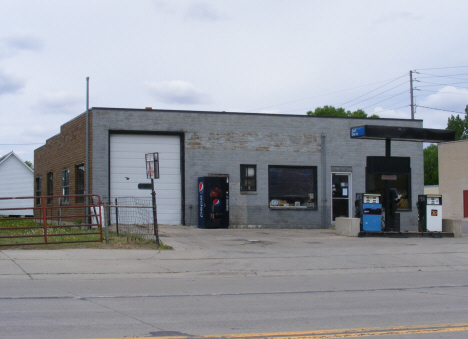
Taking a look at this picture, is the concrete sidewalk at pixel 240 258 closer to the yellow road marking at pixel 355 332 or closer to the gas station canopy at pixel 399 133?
the gas station canopy at pixel 399 133

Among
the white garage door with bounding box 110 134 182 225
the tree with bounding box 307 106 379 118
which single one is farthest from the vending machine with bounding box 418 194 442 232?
the tree with bounding box 307 106 379 118

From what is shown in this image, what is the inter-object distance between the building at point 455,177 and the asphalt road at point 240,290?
1059 inches

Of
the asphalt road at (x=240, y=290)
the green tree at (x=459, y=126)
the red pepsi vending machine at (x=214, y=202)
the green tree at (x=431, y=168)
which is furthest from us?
the green tree at (x=431, y=168)

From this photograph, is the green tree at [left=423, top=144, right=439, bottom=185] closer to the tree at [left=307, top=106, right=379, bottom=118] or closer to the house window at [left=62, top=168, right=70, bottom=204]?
the tree at [left=307, top=106, right=379, bottom=118]

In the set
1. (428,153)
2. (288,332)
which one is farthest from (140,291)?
(428,153)

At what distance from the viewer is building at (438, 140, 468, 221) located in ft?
140

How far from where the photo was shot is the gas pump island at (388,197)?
19.6 m

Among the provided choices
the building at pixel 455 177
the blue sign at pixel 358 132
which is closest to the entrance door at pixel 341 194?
the blue sign at pixel 358 132

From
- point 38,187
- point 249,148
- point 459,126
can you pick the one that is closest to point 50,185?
point 38,187

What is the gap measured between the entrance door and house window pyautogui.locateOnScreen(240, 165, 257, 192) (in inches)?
152

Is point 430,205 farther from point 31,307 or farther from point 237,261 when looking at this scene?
point 31,307

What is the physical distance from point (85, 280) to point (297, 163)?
14577 millimetres

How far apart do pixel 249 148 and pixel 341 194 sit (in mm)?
4969

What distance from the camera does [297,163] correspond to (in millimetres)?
24375
